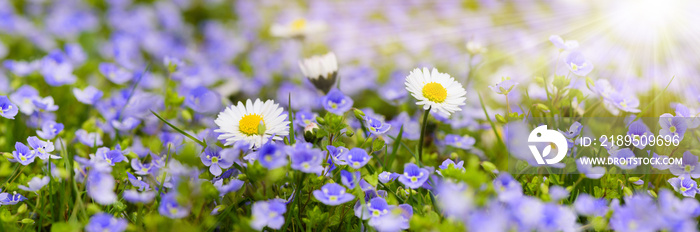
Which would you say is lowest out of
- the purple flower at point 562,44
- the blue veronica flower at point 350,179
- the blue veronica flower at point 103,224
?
the blue veronica flower at point 350,179

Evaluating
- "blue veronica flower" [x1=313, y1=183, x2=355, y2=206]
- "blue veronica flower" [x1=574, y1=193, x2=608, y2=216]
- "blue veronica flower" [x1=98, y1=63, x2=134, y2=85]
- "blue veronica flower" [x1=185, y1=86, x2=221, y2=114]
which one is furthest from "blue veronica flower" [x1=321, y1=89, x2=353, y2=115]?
"blue veronica flower" [x1=98, y1=63, x2=134, y2=85]

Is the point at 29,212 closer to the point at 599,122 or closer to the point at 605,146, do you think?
the point at 605,146

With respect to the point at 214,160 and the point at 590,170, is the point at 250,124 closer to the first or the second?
the point at 214,160

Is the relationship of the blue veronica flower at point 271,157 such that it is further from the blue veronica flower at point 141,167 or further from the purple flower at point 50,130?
the purple flower at point 50,130

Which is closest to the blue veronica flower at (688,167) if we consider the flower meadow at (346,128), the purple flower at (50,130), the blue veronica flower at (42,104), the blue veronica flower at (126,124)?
the flower meadow at (346,128)

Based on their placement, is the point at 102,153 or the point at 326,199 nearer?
the point at 326,199

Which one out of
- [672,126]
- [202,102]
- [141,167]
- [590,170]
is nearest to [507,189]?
[590,170]

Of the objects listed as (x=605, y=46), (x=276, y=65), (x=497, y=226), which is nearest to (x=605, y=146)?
(x=497, y=226)
